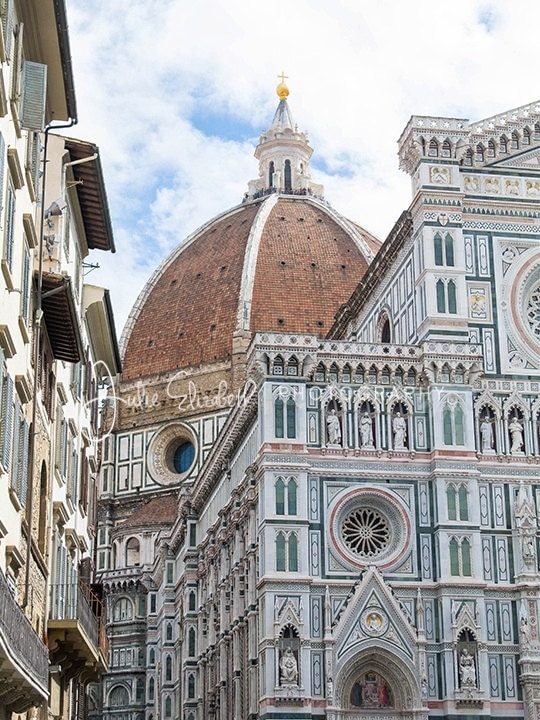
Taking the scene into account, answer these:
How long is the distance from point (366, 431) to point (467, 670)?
691cm

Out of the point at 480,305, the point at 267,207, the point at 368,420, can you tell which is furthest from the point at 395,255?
the point at 267,207

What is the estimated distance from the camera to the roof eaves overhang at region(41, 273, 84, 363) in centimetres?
2028

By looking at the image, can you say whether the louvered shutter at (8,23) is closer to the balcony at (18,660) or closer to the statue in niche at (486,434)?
the balcony at (18,660)

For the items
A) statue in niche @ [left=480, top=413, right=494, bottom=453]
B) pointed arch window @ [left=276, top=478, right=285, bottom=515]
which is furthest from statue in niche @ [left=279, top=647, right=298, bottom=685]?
statue in niche @ [left=480, top=413, right=494, bottom=453]

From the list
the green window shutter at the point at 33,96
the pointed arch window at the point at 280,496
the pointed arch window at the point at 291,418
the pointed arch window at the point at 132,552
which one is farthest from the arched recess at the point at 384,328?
the pointed arch window at the point at 132,552

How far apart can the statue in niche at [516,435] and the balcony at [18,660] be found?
22.2 meters

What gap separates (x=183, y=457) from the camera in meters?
70.1

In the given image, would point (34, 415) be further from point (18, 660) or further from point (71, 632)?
point (18, 660)

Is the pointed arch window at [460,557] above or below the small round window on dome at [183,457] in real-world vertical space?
below

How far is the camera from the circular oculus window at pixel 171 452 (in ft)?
227

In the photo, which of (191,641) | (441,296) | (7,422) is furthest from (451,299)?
(7,422)

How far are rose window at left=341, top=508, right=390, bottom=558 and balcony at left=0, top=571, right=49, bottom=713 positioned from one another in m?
19.1

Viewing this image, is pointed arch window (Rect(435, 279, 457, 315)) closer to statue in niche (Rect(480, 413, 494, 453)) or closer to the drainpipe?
statue in niche (Rect(480, 413, 494, 453))

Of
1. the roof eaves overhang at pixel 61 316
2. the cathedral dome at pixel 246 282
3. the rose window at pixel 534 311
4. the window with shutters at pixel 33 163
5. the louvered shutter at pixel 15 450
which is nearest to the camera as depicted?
the louvered shutter at pixel 15 450
